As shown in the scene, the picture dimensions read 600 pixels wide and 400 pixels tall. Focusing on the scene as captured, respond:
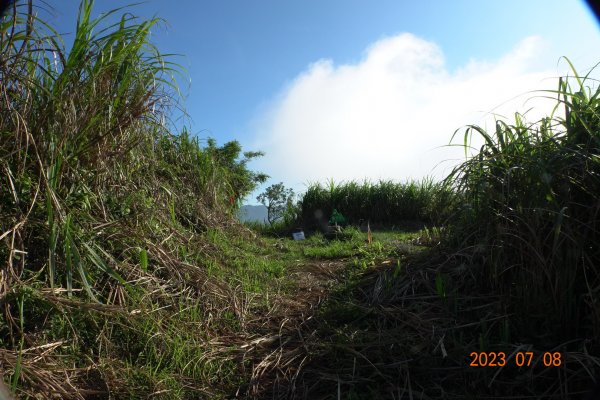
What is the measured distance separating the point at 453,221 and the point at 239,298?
1613 mm

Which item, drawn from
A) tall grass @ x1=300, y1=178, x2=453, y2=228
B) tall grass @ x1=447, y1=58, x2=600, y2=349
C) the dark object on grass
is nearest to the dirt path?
tall grass @ x1=447, y1=58, x2=600, y2=349

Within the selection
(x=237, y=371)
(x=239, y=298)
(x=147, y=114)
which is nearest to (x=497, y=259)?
(x=237, y=371)

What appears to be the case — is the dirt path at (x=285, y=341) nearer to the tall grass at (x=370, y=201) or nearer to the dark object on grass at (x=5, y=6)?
the dark object on grass at (x=5, y=6)

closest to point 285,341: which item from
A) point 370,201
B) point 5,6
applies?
point 5,6

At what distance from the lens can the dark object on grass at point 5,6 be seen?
2.14 meters

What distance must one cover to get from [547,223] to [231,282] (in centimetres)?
217

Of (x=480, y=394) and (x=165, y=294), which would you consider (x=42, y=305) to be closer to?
(x=165, y=294)

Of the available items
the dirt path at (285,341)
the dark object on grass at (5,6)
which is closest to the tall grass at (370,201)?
the dirt path at (285,341)

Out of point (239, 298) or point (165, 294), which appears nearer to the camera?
point (165, 294)

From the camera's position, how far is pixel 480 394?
62.2 inches
